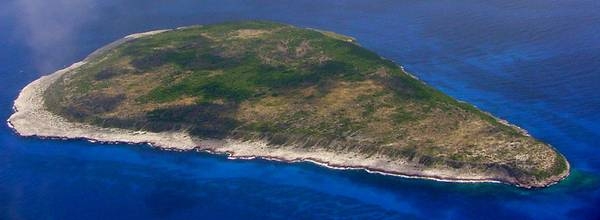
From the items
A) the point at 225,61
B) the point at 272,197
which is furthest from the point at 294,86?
the point at 272,197

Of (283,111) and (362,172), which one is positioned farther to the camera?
(283,111)

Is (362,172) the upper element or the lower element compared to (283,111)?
lower

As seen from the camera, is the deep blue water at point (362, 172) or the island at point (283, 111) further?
the island at point (283, 111)

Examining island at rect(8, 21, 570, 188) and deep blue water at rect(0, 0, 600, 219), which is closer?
deep blue water at rect(0, 0, 600, 219)
